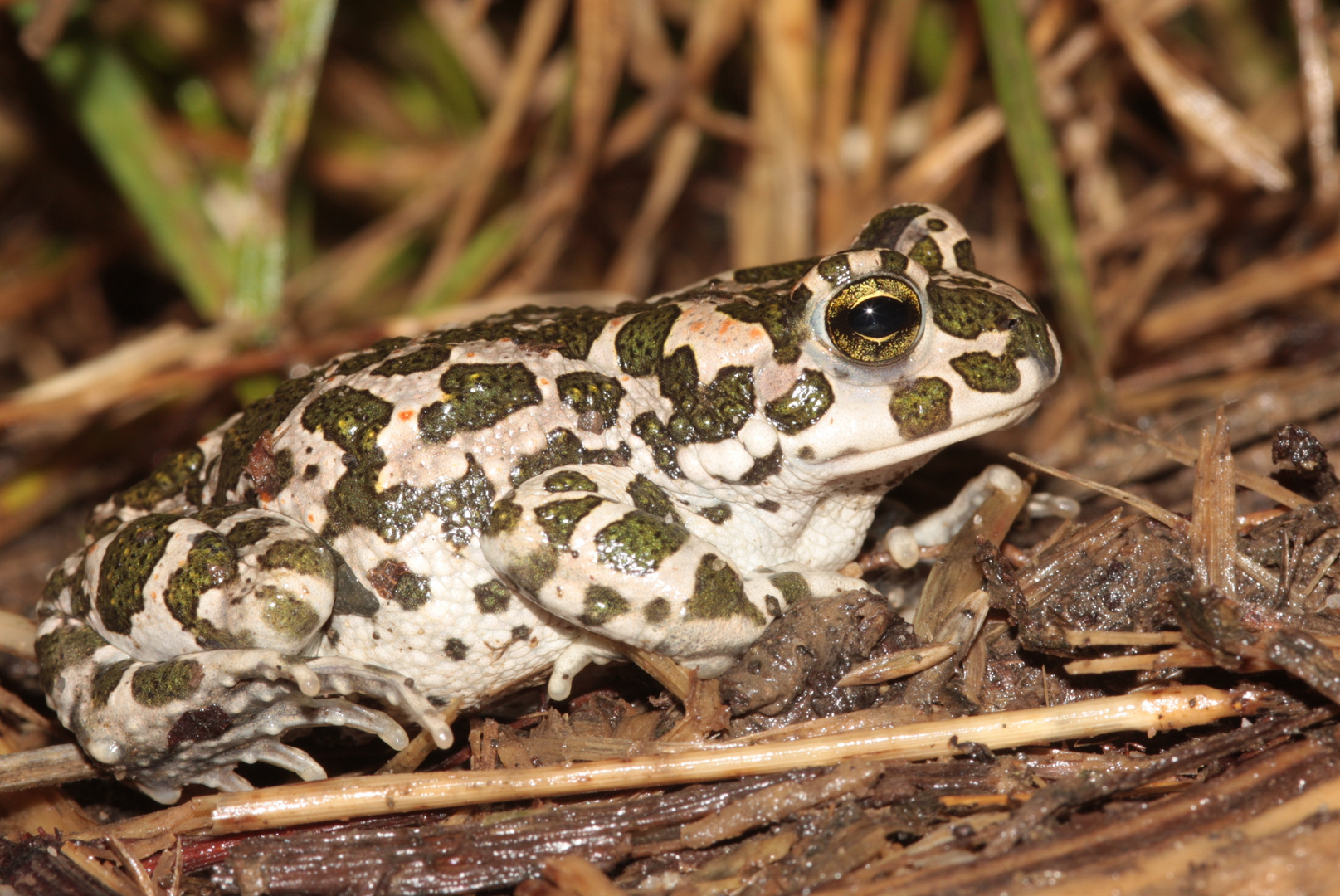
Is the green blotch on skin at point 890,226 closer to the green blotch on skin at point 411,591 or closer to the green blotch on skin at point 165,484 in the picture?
the green blotch on skin at point 411,591

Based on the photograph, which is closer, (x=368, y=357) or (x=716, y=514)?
(x=716, y=514)

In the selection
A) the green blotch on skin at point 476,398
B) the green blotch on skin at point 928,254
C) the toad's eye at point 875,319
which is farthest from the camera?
the green blotch on skin at point 928,254

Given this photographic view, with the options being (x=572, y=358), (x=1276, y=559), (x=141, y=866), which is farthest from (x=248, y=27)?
(x=1276, y=559)

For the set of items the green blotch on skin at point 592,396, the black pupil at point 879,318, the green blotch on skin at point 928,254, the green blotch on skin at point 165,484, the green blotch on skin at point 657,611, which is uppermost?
the green blotch on skin at point 165,484

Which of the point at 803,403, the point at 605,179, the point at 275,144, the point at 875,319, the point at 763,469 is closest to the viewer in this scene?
the point at 875,319

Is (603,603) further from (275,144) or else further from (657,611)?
(275,144)

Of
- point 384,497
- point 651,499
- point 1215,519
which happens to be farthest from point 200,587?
point 1215,519

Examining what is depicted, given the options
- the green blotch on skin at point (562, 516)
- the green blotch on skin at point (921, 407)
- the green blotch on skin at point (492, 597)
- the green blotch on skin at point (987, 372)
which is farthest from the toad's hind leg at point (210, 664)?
the green blotch on skin at point (987, 372)

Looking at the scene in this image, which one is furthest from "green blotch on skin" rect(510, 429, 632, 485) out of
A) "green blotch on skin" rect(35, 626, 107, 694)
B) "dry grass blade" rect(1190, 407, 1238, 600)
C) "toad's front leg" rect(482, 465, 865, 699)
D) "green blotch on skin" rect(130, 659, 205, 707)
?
"dry grass blade" rect(1190, 407, 1238, 600)
